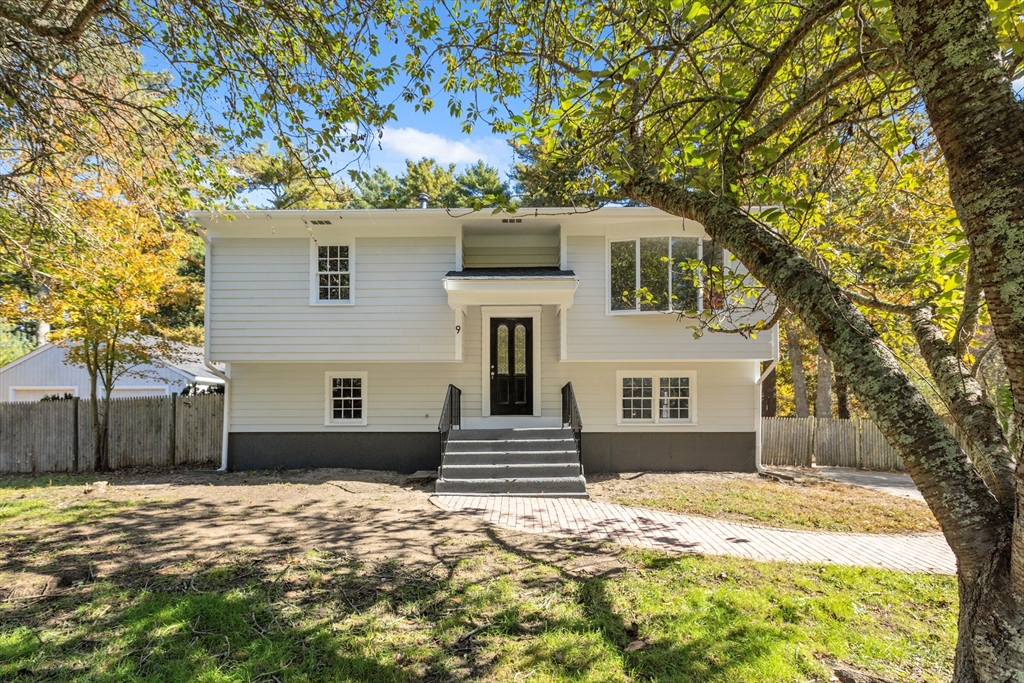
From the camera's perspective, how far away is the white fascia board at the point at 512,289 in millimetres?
10109

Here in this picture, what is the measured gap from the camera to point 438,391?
11.7 meters

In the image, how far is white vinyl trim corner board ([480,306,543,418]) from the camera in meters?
11.7

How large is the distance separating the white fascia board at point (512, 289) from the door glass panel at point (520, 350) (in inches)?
57.4

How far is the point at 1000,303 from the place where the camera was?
5.72 feet

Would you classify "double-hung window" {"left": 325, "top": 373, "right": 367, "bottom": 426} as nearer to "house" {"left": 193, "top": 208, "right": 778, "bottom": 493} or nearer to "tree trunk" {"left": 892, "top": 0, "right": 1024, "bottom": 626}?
"house" {"left": 193, "top": 208, "right": 778, "bottom": 493}

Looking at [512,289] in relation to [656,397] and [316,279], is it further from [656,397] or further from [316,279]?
[316,279]

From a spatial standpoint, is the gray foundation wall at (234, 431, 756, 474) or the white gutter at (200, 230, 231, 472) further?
the gray foundation wall at (234, 431, 756, 474)

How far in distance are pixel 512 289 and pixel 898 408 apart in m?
8.36

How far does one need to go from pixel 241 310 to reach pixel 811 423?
1412 centimetres

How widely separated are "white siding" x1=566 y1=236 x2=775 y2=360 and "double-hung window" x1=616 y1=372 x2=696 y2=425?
3.26 feet

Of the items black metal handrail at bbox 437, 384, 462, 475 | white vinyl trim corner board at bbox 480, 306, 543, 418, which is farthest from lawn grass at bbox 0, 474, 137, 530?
white vinyl trim corner board at bbox 480, 306, 543, 418

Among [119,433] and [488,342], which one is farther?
[119,433]

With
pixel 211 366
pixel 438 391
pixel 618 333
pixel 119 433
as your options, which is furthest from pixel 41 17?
pixel 119 433

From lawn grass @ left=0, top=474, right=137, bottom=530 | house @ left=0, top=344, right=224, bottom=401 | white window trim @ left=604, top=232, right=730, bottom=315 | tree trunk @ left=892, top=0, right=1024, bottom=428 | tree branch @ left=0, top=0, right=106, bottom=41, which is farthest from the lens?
house @ left=0, top=344, right=224, bottom=401
